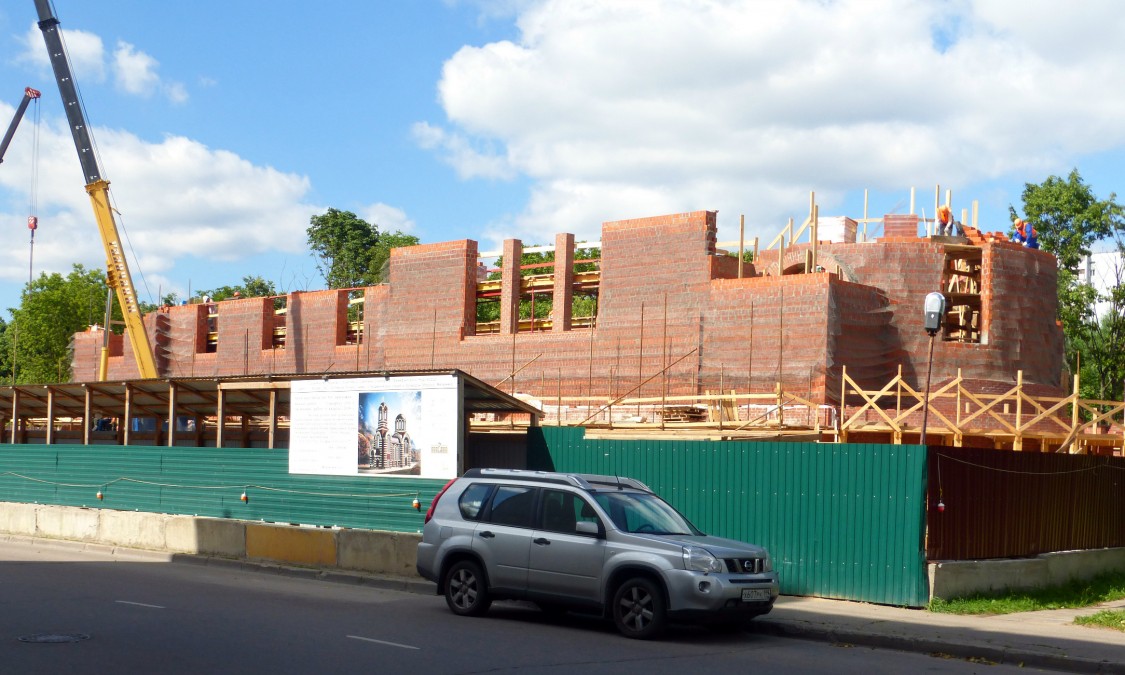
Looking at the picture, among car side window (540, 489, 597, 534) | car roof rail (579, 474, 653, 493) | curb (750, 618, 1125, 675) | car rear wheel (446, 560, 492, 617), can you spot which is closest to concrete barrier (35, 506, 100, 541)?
car rear wheel (446, 560, 492, 617)

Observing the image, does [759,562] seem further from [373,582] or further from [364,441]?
[364,441]

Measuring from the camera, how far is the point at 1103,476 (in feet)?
65.9

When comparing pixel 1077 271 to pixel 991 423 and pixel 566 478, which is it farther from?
pixel 566 478

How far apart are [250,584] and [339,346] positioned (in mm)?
29904

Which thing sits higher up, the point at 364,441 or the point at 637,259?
the point at 637,259

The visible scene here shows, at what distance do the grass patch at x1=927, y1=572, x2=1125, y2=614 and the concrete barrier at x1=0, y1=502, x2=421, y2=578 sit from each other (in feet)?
26.4

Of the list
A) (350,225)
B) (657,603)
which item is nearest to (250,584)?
(657,603)

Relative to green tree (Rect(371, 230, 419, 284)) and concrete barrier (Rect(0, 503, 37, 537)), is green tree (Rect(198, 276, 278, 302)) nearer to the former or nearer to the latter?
green tree (Rect(371, 230, 419, 284))

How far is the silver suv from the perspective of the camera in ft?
40.4

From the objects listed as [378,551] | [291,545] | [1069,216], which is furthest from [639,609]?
[1069,216]

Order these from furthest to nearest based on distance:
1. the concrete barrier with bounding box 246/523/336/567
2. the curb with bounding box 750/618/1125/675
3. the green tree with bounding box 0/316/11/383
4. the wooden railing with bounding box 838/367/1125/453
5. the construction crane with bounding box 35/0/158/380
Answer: the green tree with bounding box 0/316/11/383
the construction crane with bounding box 35/0/158/380
the wooden railing with bounding box 838/367/1125/453
the concrete barrier with bounding box 246/523/336/567
the curb with bounding box 750/618/1125/675

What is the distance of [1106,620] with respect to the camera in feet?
46.6

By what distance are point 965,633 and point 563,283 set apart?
27.7 m

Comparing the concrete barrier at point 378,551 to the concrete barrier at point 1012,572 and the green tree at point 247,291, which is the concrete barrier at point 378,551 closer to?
the concrete barrier at point 1012,572
